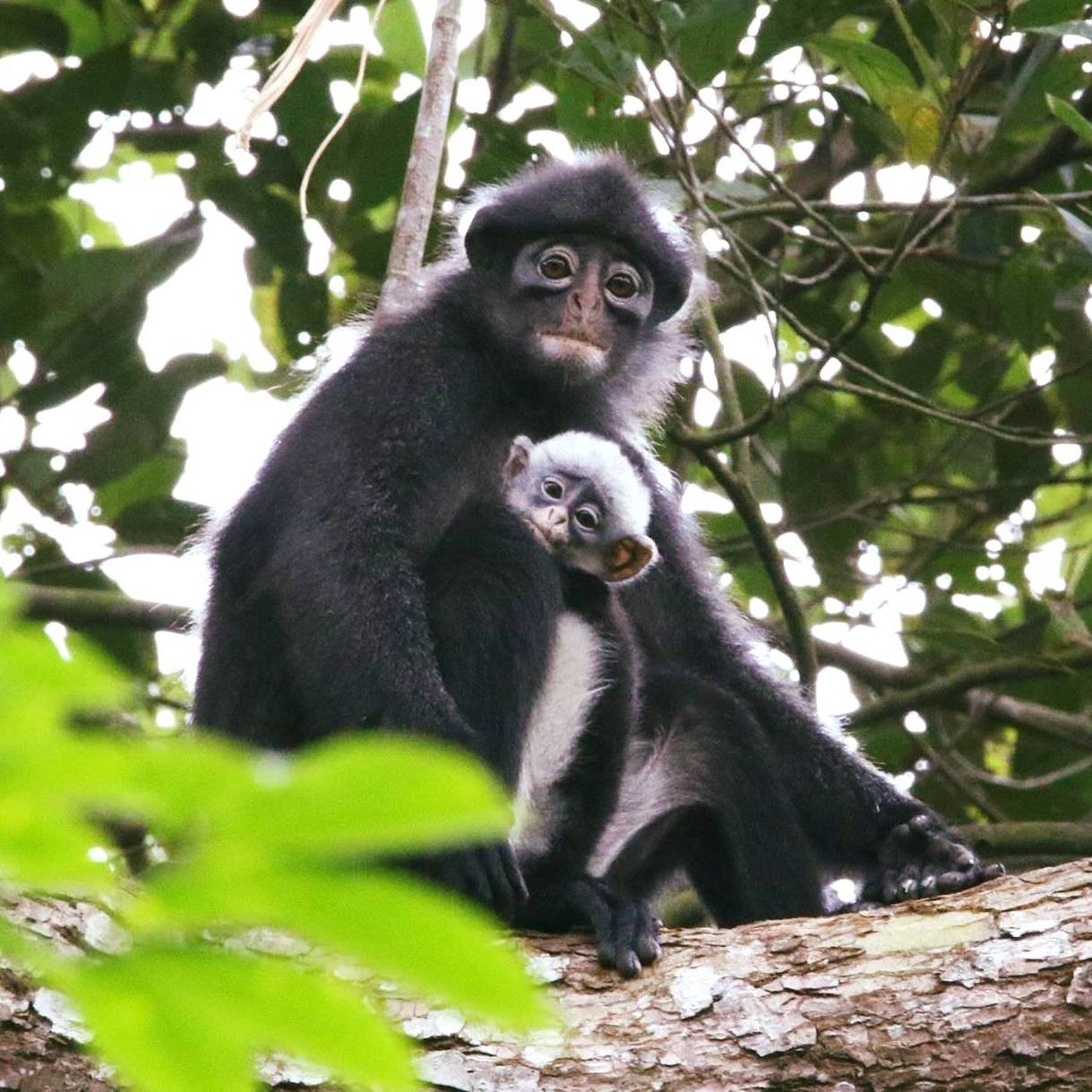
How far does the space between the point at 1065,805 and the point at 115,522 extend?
4153mm

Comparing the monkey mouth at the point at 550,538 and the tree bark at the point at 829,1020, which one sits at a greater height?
the monkey mouth at the point at 550,538

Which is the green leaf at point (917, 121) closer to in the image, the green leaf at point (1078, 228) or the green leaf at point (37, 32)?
the green leaf at point (1078, 228)

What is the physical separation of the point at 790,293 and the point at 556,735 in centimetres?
312

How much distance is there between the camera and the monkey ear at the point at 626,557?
5.55m

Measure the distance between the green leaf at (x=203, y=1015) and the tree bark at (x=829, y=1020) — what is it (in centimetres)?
273

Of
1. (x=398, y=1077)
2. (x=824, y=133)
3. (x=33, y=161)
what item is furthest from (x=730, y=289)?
(x=398, y=1077)

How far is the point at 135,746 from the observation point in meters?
Answer: 0.91

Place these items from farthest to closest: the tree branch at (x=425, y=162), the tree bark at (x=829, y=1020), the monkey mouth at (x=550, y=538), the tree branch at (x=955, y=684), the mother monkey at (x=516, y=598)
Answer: the tree branch at (x=955, y=684) → the tree branch at (x=425, y=162) → the monkey mouth at (x=550, y=538) → the mother monkey at (x=516, y=598) → the tree bark at (x=829, y=1020)

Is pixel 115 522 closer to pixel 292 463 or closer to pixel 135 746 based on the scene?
pixel 292 463

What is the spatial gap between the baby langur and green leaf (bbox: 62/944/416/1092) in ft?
10.9

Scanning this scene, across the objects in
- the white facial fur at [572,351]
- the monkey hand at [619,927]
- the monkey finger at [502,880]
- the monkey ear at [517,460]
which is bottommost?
the monkey hand at [619,927]

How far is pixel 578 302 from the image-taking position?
5.91 m

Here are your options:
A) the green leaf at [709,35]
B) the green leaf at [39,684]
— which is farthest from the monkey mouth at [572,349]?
the green leaf at [39,684]

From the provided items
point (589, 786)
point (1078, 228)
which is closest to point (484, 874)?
point (589, 786)
